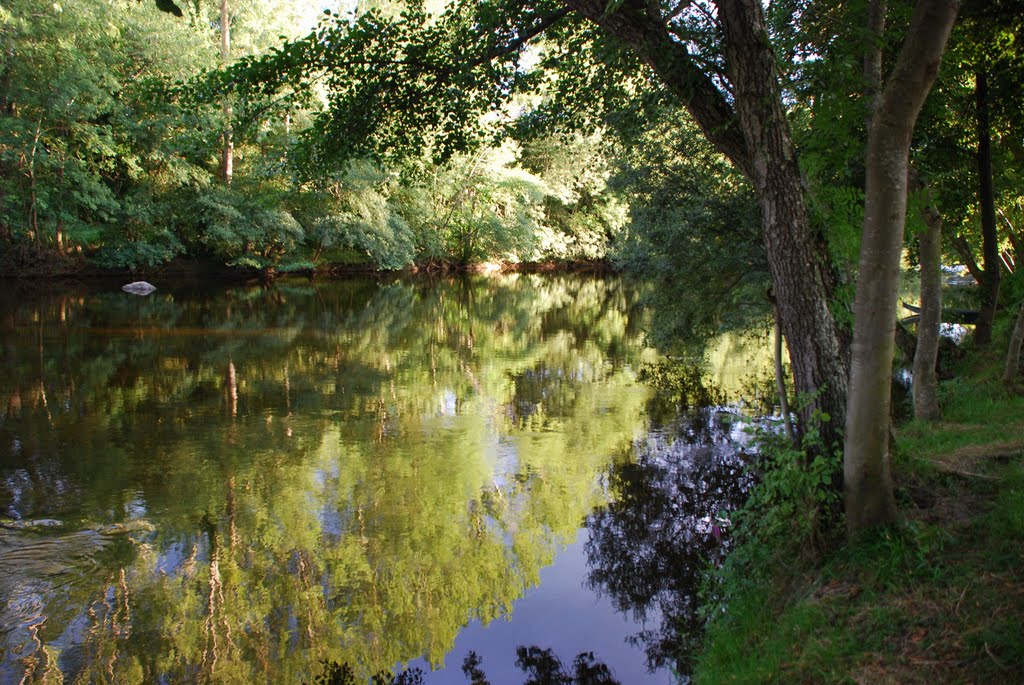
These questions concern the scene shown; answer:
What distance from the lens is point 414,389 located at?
49.0ft

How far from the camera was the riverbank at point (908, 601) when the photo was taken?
3643 millimetres

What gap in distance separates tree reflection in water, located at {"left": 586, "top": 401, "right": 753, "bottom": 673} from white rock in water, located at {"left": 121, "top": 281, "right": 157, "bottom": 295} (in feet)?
86.7

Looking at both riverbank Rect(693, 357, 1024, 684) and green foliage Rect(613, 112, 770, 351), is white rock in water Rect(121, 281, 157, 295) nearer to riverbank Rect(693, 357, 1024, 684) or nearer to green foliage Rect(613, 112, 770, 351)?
green foliage Rect(613, 112, 770, 351)

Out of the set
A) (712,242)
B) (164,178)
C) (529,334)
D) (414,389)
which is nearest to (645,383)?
(712,242)

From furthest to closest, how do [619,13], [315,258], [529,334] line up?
[315,258] → [529,334] → [619,13]

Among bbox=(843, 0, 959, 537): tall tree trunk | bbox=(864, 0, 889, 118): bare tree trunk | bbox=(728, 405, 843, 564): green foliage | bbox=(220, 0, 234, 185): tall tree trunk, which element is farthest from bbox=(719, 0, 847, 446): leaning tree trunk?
bbox=(220, 0, 234, 185): tall tree trunk

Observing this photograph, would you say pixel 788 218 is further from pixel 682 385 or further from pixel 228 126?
pixel 228 126

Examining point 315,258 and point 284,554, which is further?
point 315,258

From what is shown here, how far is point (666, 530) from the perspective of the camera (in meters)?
8.05

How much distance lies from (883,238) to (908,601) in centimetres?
197

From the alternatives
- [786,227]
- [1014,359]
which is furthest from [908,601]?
[1014,359]

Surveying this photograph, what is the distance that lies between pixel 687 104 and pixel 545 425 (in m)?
7.55

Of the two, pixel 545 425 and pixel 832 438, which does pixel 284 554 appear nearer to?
pixel 832 438

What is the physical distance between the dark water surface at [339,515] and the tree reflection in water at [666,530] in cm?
3
